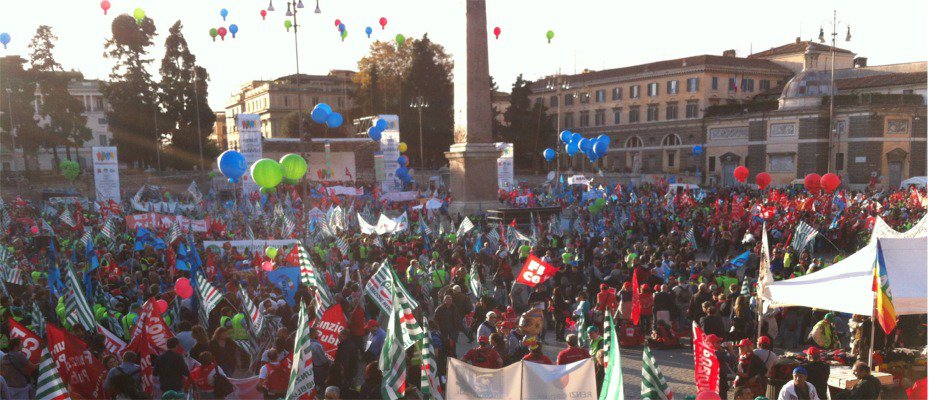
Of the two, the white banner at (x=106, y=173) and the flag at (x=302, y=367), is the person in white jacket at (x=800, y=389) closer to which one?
the flag at (x=302, y=367)

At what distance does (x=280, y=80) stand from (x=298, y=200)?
61.4 m

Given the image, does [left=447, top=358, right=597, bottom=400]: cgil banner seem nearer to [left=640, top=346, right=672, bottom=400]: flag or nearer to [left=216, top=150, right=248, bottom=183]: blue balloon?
[left=640, top=346, right=672, bottom=400]: flag

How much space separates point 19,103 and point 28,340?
4398cm

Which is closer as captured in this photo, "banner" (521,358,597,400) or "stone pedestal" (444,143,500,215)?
"banner" (521,358,597,400)

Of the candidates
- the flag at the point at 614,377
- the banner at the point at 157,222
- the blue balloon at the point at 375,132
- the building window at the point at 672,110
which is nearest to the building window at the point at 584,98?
the building window at the point at 672,110

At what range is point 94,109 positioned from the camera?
70.8m

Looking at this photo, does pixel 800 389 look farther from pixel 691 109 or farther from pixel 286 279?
pixel 691 109

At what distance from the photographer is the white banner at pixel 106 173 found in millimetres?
25719

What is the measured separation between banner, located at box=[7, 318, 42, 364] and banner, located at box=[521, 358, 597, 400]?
5.05 m

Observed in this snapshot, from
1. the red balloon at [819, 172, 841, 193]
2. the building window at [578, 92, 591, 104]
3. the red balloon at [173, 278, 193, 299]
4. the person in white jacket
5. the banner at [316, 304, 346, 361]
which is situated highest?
the building window at [578, 92, 591, 104]

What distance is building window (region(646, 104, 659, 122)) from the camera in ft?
195

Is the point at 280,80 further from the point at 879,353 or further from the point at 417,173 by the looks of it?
the point at 879,353

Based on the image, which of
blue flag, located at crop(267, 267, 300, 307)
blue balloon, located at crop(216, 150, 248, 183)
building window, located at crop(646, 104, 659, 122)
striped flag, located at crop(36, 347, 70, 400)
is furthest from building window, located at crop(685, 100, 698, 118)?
striped flag, located at crop(36, 347, 70, 400)

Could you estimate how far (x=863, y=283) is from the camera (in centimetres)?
777
